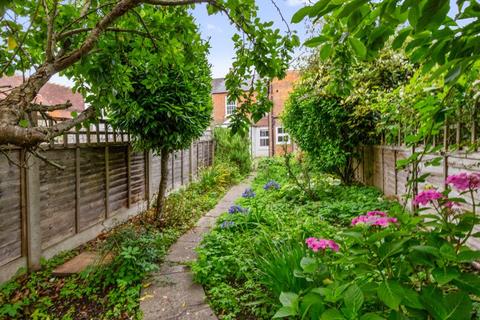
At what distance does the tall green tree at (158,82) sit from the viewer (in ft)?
7.09

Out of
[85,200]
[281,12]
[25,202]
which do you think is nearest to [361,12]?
[281,12]

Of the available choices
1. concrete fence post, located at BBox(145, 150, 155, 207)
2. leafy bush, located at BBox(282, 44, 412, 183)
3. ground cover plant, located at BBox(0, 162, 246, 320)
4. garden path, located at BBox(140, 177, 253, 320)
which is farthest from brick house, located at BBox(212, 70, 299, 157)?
ground cover plant, located at BBox(0, 162, 246, 320)

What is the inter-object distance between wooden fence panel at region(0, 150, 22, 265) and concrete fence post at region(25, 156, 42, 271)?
0.08 m

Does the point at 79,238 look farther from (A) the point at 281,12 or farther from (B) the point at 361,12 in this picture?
(B) the point at 361,12

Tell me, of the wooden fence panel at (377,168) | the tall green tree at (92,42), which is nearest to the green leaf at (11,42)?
the tall green tree at (92,42)

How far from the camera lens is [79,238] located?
160 inches

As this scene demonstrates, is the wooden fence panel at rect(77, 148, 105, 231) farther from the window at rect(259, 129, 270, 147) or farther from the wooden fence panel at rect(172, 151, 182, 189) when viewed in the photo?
the window at rect(259, 129, 270, 147)

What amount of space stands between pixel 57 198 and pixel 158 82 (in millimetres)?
1982

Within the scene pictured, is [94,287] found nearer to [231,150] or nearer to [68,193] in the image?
[68,193]

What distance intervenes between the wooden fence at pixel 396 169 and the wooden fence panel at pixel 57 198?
365 cm

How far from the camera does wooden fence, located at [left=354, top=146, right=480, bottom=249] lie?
9.82ft

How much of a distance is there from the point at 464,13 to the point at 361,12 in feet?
0.92

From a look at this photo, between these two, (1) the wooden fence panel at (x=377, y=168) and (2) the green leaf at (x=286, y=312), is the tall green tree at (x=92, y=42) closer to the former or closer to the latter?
(2) the green leaf at (x=286, y=312)

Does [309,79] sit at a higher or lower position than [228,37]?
higher
